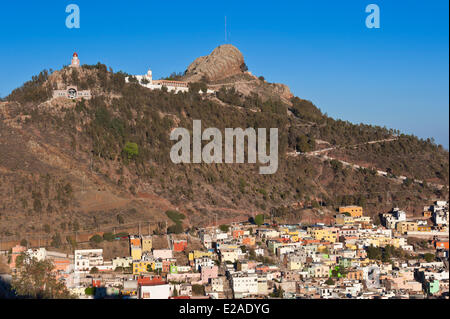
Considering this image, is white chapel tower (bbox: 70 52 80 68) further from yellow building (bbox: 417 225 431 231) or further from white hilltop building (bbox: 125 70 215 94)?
yellow building (bbox: 417 225 431 231)

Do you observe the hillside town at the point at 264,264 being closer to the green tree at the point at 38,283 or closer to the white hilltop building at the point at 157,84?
the green tree at the point at 38,283

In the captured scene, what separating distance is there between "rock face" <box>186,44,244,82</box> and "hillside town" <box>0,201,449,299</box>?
70.5 feet

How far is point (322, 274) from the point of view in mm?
26531

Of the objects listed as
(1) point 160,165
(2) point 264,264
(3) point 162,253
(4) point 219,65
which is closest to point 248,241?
(2) point 264,264

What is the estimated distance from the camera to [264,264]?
2725cm

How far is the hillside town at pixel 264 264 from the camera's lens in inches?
931

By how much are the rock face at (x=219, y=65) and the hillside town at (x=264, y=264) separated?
70.5ft

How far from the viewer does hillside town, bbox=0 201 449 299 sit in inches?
931

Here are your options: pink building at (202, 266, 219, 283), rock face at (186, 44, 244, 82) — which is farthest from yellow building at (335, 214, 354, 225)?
rock face at (186, 44, 244, 82)

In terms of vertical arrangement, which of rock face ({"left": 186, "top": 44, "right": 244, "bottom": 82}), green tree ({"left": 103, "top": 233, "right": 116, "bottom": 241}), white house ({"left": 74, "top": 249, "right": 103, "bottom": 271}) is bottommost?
white house ({"left": 74, "top": 249, "right": 103, "bottom": 271})

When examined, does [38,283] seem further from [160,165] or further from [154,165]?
[160,165]

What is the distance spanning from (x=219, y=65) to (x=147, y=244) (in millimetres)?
27526
